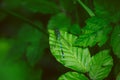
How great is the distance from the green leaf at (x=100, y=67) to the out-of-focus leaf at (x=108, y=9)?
0.16 m

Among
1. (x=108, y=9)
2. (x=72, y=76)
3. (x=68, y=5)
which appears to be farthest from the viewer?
(x=68, y=5)

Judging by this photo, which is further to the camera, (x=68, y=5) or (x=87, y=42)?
(x=68, y=5)

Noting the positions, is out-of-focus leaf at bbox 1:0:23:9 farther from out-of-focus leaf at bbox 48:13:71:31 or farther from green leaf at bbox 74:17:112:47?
green leaf at bbox 74:17:112:47

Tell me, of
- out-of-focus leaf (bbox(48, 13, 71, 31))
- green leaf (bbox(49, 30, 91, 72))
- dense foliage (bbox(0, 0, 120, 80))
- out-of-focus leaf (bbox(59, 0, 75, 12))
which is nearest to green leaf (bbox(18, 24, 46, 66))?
dense foliage (bbox(0, 0, 120, 80))

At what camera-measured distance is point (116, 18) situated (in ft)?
3.09

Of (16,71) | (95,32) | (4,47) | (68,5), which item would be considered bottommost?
(16,71)

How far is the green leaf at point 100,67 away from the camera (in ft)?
2.77

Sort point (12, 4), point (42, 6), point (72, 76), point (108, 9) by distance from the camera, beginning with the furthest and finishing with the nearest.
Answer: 1. point (12, 4)
2. point (42, 6)
3. point (108, 9)
4. point (72, 76)

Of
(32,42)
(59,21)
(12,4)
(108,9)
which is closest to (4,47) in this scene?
(12,4)

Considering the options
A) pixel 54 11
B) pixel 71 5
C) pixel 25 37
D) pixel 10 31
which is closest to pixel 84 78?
pixel 71 5

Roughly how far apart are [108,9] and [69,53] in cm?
21

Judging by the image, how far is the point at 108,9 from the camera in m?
0.95

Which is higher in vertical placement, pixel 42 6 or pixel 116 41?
pixel 42 6

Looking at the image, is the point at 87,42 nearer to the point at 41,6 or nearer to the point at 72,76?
the point at 72,76
